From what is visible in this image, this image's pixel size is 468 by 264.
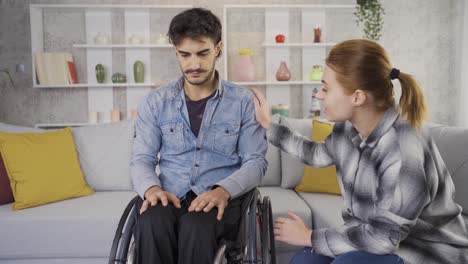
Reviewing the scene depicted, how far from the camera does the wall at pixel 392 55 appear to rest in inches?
165

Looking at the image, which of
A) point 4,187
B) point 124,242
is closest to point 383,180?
point 124,242

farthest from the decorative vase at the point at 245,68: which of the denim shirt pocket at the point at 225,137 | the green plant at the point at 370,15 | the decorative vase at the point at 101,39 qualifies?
the denim shirt pocket at the point at 225,137

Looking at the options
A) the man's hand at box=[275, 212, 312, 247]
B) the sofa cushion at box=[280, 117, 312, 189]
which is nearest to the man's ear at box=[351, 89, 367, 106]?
the man's hand at box=[275, 212, 312, 247]

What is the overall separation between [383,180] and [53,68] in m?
3.56

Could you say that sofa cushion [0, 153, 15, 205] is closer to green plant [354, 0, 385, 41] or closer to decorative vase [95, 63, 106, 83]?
decorative vase [95, 63, 106, 83]

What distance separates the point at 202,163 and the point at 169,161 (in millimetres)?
133

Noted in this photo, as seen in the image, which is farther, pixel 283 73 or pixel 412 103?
pixel 283 73

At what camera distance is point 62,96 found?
167 inches

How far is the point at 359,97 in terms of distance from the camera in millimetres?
1189

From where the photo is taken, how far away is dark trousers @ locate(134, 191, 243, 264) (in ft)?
4.19

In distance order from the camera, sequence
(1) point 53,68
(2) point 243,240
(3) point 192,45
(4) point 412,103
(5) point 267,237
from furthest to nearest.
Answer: (1) point 53,68, (3) point 192,45, (2) point 243,240, (5) point 267,237, (4) point 412,103

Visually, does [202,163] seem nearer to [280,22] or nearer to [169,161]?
[169,161]

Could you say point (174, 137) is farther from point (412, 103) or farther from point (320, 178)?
point (320, 178)

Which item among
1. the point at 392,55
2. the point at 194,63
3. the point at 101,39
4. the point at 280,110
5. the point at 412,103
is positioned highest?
the point at 101,39
